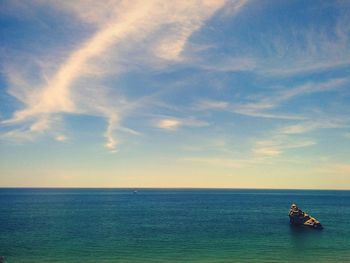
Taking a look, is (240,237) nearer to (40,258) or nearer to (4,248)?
(40,258)

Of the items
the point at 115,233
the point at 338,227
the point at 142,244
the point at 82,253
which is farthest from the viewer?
the point at 338,227

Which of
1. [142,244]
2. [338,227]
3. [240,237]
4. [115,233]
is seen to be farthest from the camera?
[338,227]

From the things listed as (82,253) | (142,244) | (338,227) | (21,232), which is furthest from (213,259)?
(338,227)

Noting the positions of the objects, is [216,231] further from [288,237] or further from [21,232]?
[21,232]

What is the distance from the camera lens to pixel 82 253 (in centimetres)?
4881

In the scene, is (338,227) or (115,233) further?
(338,227)

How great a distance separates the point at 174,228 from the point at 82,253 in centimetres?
3052

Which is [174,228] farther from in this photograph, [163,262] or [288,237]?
[163,262]

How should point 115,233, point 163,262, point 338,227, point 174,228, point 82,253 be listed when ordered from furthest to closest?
1. point 338,227
2. point 174,228
3. point 115,233
4. point 82,253
5. point 163,262

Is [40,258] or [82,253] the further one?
[82,253]

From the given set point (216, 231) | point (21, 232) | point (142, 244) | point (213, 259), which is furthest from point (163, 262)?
point (21, 232)

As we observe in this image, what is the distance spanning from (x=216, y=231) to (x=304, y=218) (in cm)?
2540

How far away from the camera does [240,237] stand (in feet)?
208

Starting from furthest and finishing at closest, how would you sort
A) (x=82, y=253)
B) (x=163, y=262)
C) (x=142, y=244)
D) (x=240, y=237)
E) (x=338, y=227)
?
(x=338, y=227) < (x=240, y=237) < (x=142, y=244) < (x=82, y=253) < (x=163, y=262)
